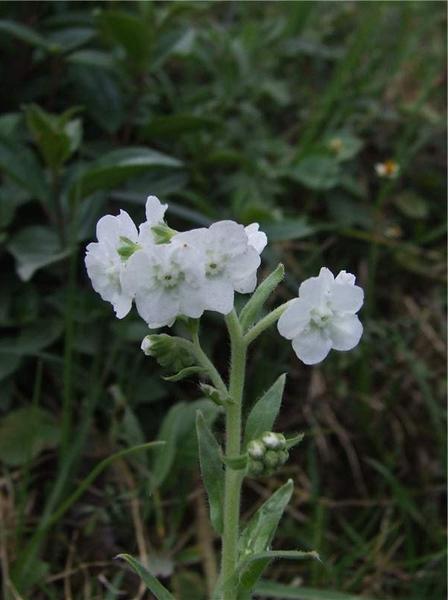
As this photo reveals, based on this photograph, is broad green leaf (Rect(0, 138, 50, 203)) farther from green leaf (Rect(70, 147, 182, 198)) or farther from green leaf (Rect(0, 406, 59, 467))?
green leaf (Rect(0, 406, 59, 467))

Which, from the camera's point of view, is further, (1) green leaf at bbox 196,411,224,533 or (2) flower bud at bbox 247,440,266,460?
(1) green leaf at bbox 196,411,224,533

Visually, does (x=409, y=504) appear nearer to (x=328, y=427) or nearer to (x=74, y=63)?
(x=328, y=427)

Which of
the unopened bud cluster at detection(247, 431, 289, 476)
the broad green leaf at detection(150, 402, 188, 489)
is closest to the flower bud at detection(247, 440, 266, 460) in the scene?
the unopened bud cluster at detection(247, 431, 289, 476)

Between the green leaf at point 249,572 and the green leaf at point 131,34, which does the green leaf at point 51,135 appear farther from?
the green leaf at point 249,572

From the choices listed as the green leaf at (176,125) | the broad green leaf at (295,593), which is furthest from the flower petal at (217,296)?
the green leaf at (176,125)

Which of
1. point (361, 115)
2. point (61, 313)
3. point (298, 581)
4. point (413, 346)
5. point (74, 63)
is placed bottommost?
point (298, 581)

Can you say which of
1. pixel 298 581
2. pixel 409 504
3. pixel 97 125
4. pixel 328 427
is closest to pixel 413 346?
pixel 328 427

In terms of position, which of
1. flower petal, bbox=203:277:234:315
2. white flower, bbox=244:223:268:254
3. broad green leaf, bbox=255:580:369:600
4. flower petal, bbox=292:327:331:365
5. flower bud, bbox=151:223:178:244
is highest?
flower bud, bbox=151:223:178:244
